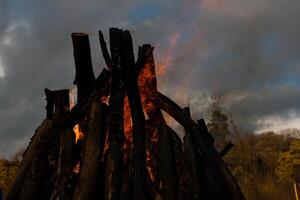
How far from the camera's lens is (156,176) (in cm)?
754

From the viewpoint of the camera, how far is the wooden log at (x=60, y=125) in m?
8.22

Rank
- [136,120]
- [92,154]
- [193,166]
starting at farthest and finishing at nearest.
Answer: [136,120]
[193,166]
[92,154]

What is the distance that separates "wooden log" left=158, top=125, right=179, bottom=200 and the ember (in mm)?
15

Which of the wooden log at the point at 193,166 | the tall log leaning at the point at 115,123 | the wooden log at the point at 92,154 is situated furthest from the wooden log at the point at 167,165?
the wooden log at the point at 92,154

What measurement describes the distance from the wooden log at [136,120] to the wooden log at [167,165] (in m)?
0.30

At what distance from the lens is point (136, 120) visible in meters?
7.64

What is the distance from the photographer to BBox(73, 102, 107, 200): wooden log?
7.14 m

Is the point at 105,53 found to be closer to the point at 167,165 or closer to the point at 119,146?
the point at 119,146

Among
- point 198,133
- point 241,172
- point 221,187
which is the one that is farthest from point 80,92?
point 241,172

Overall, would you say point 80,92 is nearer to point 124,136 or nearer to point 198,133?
point 124,136

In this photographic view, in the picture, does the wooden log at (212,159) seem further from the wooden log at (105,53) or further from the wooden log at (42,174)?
the wooden log at (42,174)

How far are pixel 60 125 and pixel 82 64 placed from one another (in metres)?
1.17

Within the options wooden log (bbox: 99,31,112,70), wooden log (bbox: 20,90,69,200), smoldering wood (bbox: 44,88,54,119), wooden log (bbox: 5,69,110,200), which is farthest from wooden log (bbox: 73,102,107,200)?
smoldering wood (bbox: 44,88,54,119)

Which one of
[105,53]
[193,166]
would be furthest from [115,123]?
[193,166]
